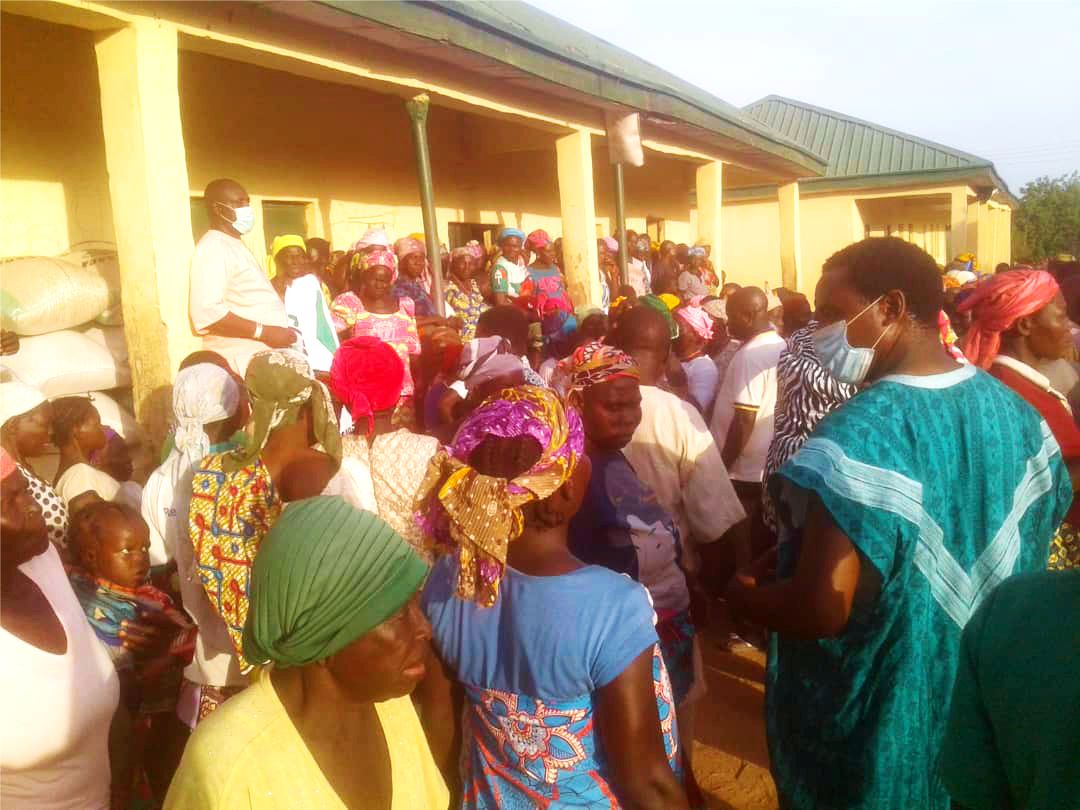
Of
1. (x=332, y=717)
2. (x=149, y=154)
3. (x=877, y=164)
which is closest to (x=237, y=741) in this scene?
(x=332, y=717)

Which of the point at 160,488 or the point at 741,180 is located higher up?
the point at 741,180

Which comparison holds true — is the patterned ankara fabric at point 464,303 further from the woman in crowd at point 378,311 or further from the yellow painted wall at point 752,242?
the yellow painted wall at point 752,242

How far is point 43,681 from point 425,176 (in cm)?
490

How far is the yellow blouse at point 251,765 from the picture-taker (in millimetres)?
1414

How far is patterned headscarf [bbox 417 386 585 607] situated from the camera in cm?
177

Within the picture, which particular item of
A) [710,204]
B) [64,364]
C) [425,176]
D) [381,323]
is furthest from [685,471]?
[710,204]

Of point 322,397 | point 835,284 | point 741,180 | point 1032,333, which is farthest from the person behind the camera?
point 741,180

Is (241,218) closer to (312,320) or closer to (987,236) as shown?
(312,320)

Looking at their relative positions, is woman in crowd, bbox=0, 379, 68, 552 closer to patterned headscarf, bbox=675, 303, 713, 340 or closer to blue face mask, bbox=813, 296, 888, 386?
blue face mask, bbox=813, 296, 888, 386

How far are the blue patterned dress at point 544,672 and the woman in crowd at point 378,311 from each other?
367 centimetres

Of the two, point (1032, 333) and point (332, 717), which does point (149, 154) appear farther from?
point (1032, 333)

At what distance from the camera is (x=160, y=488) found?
3.07 meters

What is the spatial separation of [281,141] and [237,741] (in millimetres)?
6956

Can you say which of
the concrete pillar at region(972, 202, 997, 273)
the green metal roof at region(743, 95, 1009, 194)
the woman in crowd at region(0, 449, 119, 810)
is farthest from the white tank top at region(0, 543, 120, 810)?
the concrete pillar at region(972, 202, 997, 273)
